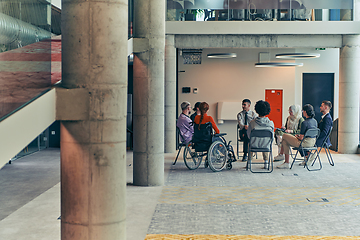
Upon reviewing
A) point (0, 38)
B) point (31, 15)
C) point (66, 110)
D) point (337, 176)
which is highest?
point (31, 15)

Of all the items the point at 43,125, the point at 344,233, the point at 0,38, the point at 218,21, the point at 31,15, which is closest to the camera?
the point at 0,38

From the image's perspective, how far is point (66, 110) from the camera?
3428 mm

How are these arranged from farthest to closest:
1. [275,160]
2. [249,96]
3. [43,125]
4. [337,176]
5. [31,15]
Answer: [249,96]
[275,160]
[337,176]
[43,125]
[31,15]

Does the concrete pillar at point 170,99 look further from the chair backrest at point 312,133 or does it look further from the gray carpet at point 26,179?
the chair backrest at point 312,133

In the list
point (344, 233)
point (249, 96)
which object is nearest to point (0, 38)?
point (344, 233)

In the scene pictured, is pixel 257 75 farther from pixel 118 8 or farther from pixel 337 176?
pixel 118 8

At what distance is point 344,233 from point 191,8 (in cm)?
841

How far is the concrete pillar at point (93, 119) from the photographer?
11.3ft

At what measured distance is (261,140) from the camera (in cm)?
826

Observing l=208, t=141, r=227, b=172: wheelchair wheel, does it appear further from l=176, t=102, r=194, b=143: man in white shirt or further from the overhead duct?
the overhead duct

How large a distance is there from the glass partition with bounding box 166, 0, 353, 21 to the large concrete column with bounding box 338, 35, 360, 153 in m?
0.80

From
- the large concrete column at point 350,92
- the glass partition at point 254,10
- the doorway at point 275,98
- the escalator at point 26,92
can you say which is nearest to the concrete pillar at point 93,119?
the escalator at point 26,92

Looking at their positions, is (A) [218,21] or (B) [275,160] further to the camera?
(A) [218,21]

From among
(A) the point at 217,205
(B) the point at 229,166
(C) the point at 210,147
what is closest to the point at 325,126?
(B) the point at 229,166
